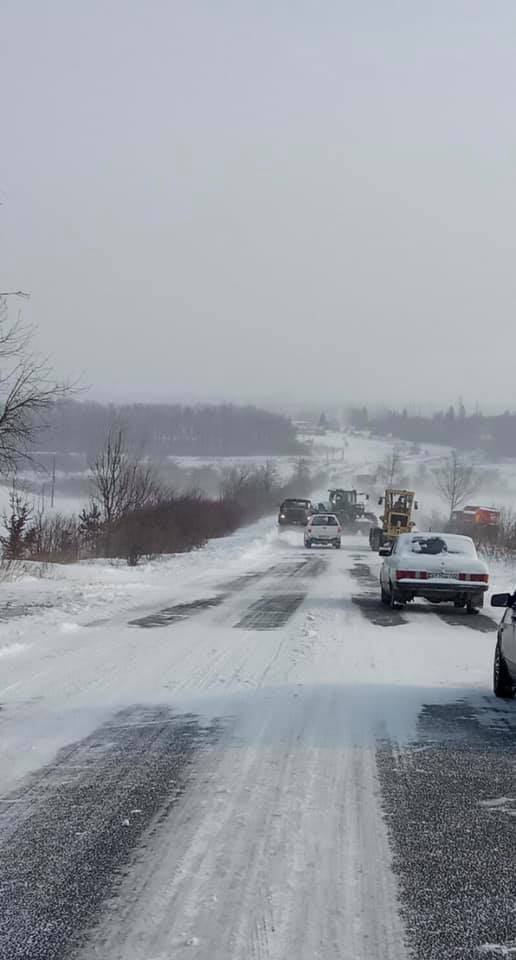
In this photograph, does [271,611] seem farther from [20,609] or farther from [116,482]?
[116,482]

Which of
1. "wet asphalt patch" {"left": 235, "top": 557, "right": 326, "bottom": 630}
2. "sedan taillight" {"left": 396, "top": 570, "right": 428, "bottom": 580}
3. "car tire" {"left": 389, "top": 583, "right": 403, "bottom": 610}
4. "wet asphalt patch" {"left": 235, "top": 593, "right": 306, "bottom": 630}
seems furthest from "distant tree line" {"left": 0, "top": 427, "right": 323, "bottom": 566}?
"sedan taillight" {"left": 396, "top": 570, "right": 428, "bottom": 580}

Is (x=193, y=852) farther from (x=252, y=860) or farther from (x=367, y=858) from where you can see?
(x=367, y=858)

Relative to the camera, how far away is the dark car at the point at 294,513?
72.7 meters

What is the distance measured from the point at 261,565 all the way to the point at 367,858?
102 feet

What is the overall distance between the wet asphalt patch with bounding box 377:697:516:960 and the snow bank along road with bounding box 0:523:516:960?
0.5 inches

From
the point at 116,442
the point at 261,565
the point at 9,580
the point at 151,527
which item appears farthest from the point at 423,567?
the point at 116,442

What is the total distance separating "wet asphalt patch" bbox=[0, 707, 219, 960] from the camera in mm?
4137

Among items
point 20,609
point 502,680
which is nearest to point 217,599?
point 20,609

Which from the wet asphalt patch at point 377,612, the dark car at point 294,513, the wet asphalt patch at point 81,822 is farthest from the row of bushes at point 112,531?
the wet asphalt patch at point 81,822

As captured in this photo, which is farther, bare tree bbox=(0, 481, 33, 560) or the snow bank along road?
bare tree bbox=(0, 481, 33, 560)

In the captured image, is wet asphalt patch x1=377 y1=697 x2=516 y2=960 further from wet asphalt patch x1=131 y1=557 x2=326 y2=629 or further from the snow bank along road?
wet asphalt patch x1=131 y1=557 x2=326 y2=629

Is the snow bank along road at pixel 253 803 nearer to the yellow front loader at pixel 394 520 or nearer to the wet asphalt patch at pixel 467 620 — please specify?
the wet asphalt patch at pixel 467 620

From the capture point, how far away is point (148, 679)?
10453 millimetres

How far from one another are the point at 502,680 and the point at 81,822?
523 cm
